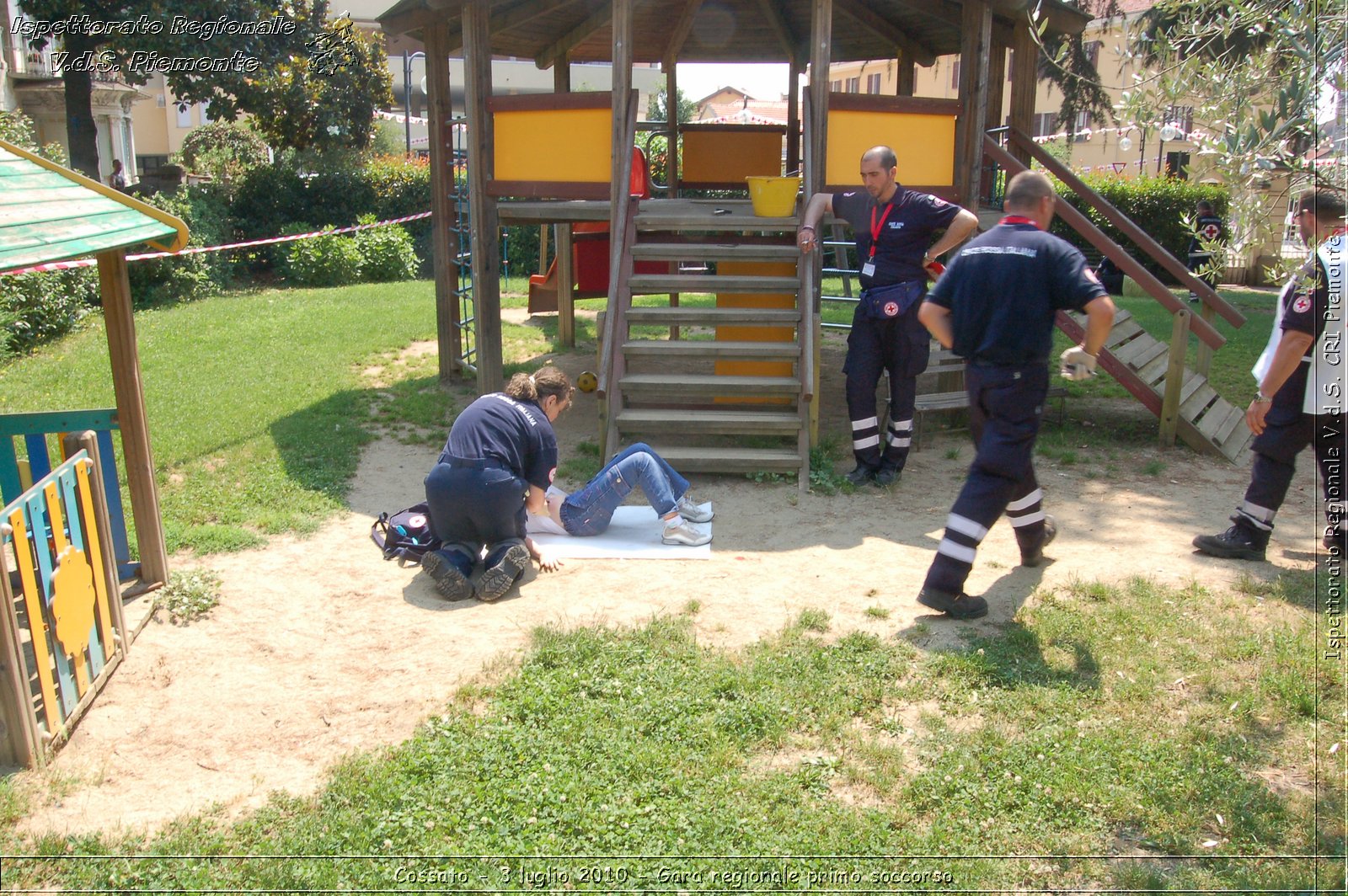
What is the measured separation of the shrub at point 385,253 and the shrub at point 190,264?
2280mm

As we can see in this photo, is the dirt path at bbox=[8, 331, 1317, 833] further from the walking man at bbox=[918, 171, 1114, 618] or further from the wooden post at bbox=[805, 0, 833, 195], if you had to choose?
the wooden post at bbox=[805, 0, 833, 195]

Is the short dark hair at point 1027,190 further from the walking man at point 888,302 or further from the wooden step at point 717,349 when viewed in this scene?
the wooden step at point 717,349

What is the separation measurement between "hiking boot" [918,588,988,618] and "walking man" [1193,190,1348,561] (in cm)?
184

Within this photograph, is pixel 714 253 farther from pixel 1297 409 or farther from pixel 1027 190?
pixel 1297 409

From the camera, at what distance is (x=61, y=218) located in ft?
14.3

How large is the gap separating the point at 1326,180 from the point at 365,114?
20866 millimetres

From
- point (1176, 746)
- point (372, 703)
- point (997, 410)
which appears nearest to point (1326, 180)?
point (997, 410)

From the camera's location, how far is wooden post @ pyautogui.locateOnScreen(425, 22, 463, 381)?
10242 mm

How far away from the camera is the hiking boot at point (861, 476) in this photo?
7449mm

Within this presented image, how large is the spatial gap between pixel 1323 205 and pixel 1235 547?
225 centimetres

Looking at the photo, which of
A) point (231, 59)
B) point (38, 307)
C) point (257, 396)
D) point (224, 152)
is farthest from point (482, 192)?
point (224, 152)

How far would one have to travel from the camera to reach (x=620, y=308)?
7.99 m

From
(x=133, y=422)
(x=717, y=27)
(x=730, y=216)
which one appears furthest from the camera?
(x=717, y=27)

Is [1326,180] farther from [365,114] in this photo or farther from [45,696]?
[365,114]
